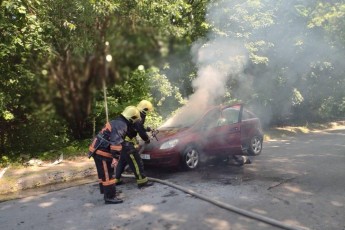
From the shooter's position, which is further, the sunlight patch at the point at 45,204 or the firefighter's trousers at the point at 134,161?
the firefighter's trousers at the point at 134,161

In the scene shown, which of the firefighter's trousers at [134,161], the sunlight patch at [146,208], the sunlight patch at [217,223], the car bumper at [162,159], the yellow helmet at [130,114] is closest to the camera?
the sunlight patch at [217,223]

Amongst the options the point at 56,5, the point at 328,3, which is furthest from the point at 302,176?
the point at 328,3

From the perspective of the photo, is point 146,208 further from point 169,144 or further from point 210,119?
point 210,119

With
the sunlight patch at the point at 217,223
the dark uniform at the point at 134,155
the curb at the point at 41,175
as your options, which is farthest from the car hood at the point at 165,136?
the sunlight patch at the point at 217,223

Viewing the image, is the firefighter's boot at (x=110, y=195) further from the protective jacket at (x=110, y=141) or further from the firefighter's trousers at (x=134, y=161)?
the firefighter's trousers at (x=134, y=161)

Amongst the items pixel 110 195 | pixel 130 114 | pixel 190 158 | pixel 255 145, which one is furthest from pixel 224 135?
pixel 110 195

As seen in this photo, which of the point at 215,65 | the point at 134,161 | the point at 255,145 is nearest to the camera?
the point at 134,161

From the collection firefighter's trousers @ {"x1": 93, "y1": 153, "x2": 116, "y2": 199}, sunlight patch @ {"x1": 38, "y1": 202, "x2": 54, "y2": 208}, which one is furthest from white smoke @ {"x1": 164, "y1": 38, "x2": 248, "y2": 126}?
sunlight patch @ {"x1": 38, "y1": 202, "x2": 54, "y2": 208}

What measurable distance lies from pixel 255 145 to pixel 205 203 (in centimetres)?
379

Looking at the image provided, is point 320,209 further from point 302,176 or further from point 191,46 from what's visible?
point 191,46

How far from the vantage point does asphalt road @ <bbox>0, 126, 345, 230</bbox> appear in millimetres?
4344

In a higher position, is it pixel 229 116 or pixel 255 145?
pixel 229 116

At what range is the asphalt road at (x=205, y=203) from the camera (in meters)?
4.34

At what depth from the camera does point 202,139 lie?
23.7 ft
